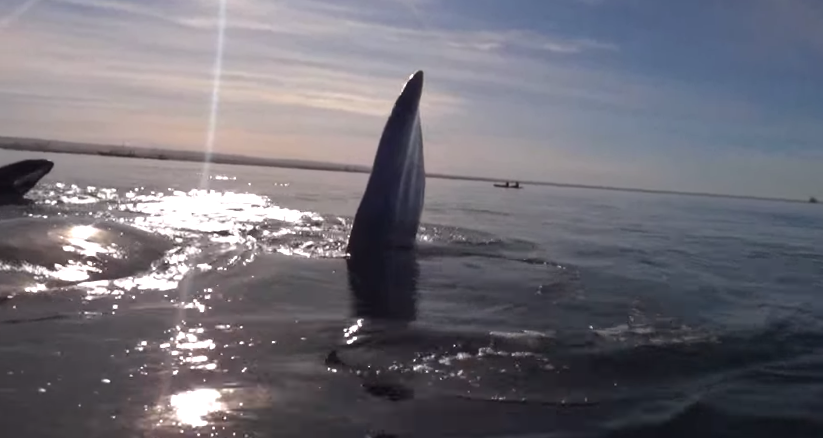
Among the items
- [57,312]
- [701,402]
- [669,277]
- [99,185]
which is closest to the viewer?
[701,402]

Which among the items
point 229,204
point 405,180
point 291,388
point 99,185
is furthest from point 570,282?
point 99,185

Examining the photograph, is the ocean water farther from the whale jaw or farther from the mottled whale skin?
the whale jaw

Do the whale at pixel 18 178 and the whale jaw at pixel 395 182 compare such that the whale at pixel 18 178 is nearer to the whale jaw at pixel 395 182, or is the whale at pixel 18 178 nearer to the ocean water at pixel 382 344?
the ocean water at pixel 382 344

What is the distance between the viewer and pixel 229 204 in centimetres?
1900

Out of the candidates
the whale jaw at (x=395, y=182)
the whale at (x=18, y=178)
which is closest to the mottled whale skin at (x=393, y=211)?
the whale jaw at (x=395, y=182)

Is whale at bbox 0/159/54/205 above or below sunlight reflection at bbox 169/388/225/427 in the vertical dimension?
above

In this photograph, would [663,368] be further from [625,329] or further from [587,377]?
[625,329]

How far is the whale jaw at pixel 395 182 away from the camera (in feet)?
30.7

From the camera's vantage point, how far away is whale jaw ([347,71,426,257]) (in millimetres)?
9344

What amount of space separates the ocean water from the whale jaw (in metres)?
0.58

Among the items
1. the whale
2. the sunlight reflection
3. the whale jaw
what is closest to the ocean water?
the sunlight reflection

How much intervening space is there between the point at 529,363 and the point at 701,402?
113 centimetres

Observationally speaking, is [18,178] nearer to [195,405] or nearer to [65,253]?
[65,253]

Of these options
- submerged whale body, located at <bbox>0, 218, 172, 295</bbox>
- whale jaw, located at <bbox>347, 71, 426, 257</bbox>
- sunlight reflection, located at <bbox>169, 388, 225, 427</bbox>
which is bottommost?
sunlight reflection, located at <bbox>169, 388, 225, 427</bbox>
